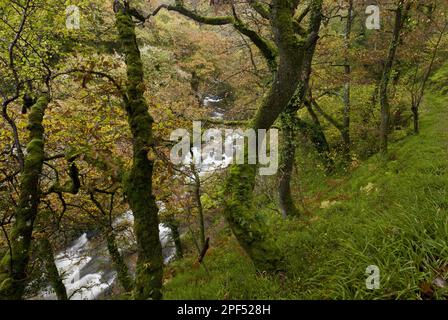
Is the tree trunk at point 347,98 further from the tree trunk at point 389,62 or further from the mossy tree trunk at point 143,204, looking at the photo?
the mossy tree trunk at point 143,204

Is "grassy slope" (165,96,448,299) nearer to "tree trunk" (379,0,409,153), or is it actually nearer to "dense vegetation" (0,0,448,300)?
"dense vegetation" (0,0,448,300)

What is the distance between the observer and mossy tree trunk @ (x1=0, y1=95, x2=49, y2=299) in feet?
15.1

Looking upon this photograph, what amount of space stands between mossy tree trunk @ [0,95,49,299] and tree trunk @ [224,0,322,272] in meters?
2.92

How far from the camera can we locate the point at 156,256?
16.9ft

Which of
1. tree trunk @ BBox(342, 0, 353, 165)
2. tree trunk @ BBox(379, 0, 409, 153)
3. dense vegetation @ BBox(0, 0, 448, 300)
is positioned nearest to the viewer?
dense vegetation @ BBox(0, 0, 448, 300)

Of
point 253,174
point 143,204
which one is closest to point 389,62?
point 253,174

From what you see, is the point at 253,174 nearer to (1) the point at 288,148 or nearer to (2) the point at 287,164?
(2) the point at 287,164

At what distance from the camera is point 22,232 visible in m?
4.82

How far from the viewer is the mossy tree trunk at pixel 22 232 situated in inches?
181

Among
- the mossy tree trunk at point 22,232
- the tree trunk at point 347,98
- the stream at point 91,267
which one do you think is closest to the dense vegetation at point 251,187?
the mossy tree trunk at point 22,232

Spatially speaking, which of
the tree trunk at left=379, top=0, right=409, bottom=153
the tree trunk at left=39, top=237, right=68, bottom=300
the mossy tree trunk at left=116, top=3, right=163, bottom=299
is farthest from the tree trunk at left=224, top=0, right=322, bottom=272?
the tree trunk at left=39, top=237, right=68, bottom=300
